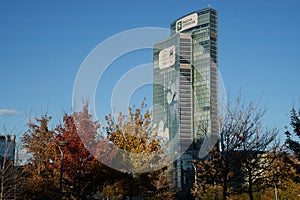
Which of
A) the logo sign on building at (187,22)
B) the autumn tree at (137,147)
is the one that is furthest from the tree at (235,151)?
the logo sign on building at (187,22)

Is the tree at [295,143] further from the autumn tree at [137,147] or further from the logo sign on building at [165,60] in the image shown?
the logo sign on building at [165,60]

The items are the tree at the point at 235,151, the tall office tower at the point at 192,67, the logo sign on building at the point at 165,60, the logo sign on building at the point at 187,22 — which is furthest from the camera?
the logo sign on building at the point at 187,22

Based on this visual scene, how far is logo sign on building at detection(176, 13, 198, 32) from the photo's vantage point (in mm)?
147875

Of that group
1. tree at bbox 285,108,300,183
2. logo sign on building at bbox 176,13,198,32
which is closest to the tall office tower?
logo sign on building at bbox 176,13,198,32

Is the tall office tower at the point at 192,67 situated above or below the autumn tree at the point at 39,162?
above

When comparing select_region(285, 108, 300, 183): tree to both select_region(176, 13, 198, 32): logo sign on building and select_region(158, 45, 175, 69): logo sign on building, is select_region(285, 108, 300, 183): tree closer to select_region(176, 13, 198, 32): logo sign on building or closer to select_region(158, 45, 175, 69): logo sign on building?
select_region(158, 45, 175, 69): logo sign on building

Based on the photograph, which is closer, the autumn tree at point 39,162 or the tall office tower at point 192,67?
the autumn tree at point 39,162

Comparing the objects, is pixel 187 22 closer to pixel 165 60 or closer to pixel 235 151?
pixel 165 60

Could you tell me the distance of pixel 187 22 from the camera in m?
150

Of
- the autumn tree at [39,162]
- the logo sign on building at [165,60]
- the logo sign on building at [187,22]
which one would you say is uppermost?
the logo sign on building at [187,22]

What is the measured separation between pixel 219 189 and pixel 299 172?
36.9 ft

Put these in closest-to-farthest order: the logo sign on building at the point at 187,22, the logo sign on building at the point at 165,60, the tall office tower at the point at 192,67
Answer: the logo sign on building at the point at 165,60
the tall office tower at the point at 192,67
the logo sign on building at the point at 187,22

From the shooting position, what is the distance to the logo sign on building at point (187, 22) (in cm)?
14788

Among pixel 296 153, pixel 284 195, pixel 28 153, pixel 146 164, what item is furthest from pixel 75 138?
pixel 284 195
